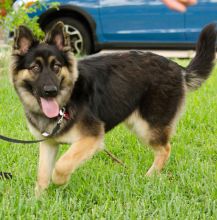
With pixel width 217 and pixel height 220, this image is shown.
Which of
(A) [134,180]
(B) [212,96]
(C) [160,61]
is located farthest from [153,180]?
(B) [212,96]

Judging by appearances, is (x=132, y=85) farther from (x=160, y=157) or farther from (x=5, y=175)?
(x=5, y=175)

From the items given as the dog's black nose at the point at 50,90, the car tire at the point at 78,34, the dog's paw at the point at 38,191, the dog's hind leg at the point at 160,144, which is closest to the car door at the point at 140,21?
the car tire at the point at 78,34

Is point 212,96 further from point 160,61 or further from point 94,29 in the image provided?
point 94,29

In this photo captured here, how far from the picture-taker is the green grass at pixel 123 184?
297 cm

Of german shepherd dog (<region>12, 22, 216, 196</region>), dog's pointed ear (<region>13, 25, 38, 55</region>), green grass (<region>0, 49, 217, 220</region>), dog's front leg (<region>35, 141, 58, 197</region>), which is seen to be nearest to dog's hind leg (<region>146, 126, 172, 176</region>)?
german shepherd dog (<region>12, 22, 216, 196</region>)

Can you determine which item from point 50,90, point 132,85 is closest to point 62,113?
point 50,90

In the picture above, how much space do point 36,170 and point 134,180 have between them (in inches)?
36.1

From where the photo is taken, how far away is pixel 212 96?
6.59 metres

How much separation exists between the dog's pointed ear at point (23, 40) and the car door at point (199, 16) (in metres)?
6.63

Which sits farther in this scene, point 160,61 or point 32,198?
point 160,61

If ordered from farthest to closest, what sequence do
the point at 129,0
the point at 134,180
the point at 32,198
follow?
the point at 129,0
the point at 134,180
the point at 32,198

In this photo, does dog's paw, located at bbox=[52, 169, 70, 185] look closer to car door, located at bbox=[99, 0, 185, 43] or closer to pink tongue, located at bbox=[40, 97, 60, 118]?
pink tongue, located at bbox=[40, 97, 60, 118]

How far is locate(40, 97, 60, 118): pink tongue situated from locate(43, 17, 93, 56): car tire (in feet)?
21.8

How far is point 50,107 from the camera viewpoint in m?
3.55
